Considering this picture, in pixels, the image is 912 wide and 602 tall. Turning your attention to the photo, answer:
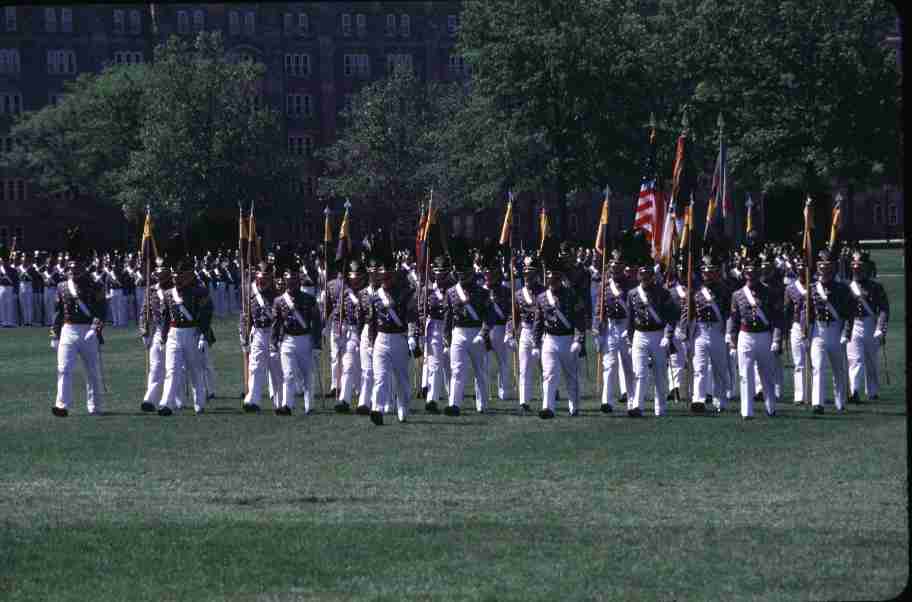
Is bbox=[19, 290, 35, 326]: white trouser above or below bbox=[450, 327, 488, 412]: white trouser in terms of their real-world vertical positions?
above

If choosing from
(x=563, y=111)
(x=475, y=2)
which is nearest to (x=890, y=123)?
(x=563, y=111)

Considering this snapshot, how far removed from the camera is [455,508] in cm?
1595

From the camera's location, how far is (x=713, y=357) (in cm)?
2522

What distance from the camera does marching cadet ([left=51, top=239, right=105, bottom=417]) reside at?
82.7 ft

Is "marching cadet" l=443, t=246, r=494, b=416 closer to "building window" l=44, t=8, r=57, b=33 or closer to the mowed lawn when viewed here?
the mowed lawn

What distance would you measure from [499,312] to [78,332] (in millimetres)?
6722

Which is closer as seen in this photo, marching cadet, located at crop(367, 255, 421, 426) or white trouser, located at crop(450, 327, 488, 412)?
marching cadet, located at crop(367, 255, 421, 426)

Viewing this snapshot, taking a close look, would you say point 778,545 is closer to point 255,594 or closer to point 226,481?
point 255,594

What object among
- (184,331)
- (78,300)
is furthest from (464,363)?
(78,300)

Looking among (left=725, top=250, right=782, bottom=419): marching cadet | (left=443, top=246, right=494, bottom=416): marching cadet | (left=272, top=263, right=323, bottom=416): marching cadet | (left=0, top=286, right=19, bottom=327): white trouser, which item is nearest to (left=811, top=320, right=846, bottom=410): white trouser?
(left=725, top=250, right=782, bottom=419): marching cadet

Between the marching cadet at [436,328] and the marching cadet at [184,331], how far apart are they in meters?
3.41

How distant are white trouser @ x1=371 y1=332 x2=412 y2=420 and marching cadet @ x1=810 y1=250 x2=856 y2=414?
598 cm

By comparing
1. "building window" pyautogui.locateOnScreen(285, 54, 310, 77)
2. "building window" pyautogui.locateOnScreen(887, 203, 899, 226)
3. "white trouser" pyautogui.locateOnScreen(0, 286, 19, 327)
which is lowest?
"white trouser" pyautogui.locateOnScreen(0, 286, 19, 327)

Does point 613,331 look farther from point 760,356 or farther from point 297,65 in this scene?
point 297,65
